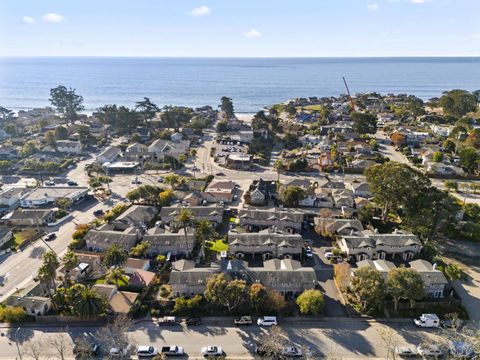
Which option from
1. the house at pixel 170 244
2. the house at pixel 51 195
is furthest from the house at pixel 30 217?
the house at pixel 170 244

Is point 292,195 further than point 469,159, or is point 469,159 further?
point 469,159

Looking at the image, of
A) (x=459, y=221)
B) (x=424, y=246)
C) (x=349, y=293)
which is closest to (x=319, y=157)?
(x=459, y=221)

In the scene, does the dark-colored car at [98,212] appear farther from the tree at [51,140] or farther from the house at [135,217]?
the tree at [51,140]

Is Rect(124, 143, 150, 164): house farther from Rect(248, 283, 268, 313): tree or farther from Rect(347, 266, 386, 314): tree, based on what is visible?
Rect(347, 266, 386, 314): tree

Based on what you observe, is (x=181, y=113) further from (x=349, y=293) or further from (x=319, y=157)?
(x=349, y=293)

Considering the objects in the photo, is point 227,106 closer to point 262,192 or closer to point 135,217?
point 262,192

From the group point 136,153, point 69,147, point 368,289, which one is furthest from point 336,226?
point 69,147

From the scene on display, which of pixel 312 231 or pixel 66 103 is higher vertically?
pixel 66 103
